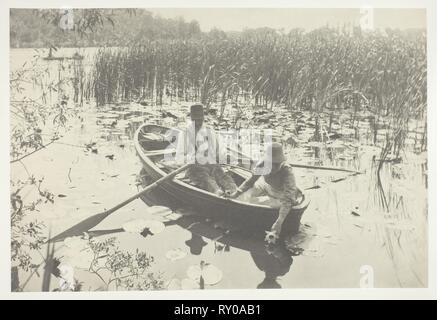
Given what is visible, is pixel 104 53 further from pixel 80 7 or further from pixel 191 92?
pixel 191 92

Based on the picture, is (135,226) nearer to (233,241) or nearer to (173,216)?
(173,216)

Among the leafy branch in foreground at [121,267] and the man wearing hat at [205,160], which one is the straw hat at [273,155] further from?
the leafy branch in foreground at [121,267]

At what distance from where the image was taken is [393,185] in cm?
271

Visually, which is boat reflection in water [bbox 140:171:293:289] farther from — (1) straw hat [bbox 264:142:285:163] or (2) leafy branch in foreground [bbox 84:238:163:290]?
(1) straw hat [bbox 264:142:285:163]

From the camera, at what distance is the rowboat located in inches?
103

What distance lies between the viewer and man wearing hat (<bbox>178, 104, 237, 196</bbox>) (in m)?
2.66

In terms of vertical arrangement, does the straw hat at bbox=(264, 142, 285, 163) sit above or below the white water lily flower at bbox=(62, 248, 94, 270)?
above

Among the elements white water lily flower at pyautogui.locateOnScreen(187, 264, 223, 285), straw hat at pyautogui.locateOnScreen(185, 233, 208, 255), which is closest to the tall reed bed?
straw hat at pyautogui.locateOnScreen(185, 233, 208, 255)

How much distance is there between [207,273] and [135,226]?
0.48m

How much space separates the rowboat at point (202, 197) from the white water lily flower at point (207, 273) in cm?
29

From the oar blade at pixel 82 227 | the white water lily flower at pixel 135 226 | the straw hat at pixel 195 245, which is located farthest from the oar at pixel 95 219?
the straw hat at pixel 195 245

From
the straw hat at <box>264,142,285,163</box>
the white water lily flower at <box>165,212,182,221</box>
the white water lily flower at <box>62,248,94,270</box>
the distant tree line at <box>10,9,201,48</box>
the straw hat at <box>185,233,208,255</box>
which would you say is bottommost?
the white water lily flower at <box>62,248,94,270</box>

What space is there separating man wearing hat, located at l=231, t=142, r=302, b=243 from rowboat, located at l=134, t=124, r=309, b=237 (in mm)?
30

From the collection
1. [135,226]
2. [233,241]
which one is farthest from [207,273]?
[135,226]
